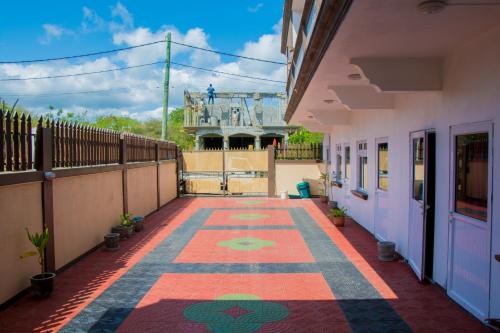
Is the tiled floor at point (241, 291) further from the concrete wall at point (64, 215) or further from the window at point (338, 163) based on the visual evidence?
the window at point (338, 163)

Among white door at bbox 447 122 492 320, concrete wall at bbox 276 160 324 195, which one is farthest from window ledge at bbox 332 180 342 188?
white door at bbox 447 122 492 320

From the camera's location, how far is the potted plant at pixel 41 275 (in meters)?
5.02

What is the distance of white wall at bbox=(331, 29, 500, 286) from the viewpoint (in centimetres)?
407

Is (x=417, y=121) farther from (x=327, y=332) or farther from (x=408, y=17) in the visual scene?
(x=327, y=332)

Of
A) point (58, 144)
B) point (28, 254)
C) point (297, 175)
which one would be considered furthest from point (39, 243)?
point (297, 175)

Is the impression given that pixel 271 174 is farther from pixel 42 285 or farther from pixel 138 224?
pixel 42 285

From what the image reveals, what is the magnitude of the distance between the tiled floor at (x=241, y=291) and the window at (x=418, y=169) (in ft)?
3.94

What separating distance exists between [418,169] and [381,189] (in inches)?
89.5

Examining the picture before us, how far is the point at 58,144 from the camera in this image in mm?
6184

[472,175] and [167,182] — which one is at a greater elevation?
[472,175]

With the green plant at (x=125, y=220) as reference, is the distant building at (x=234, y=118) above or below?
above

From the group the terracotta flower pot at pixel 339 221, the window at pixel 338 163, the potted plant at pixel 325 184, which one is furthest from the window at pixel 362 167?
the potted plant at pixel 325 184

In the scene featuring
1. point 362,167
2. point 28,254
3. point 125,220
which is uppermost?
point 362,167

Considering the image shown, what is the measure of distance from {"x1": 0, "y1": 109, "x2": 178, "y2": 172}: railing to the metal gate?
22.8 ft
